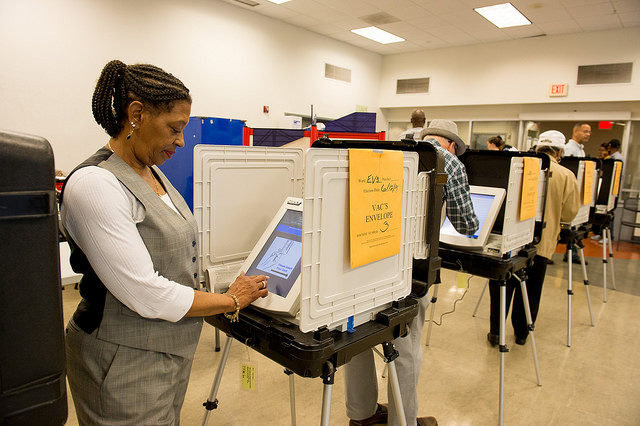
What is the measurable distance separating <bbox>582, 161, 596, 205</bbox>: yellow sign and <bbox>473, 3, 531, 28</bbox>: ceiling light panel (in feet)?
11.4

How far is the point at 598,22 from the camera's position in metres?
6.30

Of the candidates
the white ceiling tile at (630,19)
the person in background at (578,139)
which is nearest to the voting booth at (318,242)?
the person in background at (578,139)

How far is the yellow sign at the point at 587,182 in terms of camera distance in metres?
3.34

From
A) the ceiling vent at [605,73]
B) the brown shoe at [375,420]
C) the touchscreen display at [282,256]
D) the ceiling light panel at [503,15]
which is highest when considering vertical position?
the ceiling light panel at [503,15]

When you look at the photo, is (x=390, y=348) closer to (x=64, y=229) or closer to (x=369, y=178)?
(x=369, y=178)

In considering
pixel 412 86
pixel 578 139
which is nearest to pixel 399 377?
pixel 578 139

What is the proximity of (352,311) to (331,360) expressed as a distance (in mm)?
132

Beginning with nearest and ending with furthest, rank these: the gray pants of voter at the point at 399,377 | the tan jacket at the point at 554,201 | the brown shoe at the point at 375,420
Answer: the gray pants of voter at the point at 399,377, the brown shoe at the point at 375,420, the tan jacket at the point at 554,201

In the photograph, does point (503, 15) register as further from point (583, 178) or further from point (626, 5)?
point (583, 178)

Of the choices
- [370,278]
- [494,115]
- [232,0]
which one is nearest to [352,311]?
[370,278]

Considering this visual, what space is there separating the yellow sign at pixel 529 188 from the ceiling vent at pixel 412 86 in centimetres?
709

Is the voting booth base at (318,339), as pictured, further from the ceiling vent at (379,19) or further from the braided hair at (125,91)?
the ceiling vent at (379,19)

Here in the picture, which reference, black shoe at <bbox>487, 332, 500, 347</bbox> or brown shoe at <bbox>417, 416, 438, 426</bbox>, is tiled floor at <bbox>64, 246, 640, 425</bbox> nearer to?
black shoe at <bbox>487, 332, 500, 347</bbox>

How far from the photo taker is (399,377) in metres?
1.67
